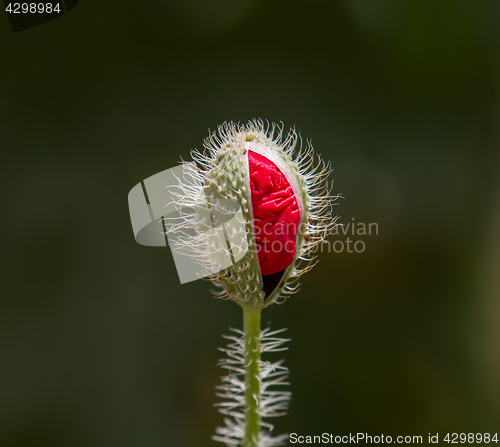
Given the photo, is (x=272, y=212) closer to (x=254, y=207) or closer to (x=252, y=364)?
(x=254, y=207)

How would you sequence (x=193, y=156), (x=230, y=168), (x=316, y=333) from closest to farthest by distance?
(x=230, y=168)
(x=193, y=156)
(x=316, y=333)

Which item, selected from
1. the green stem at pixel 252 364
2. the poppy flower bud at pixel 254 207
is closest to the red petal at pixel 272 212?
the poppy flower bud at pixel 254 207

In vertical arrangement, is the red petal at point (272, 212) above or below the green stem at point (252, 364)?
above

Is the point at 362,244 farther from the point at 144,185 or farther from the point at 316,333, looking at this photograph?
the point at 144,185

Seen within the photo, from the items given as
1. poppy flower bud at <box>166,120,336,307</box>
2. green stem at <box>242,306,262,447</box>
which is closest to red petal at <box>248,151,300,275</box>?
poppy flower bud at <box>166,120,336,307</box>

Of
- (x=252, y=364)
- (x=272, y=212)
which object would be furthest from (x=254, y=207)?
(x=252, y=364)

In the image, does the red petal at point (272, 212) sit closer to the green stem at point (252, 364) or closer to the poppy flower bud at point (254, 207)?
the poppy flower bud at point (254, 207)

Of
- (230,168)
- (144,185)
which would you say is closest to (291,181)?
(230,168)
